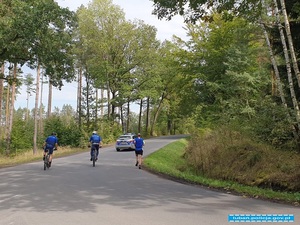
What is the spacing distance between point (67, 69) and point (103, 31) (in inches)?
1088

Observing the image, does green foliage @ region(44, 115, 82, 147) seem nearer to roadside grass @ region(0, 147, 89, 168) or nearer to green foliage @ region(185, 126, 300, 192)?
roadside grass @ region(0, 147, 89, 168)

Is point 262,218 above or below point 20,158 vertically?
below

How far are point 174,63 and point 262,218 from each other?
80.7 ft

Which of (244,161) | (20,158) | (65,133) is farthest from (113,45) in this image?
(244,161)

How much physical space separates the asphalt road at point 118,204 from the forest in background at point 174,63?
5211mm

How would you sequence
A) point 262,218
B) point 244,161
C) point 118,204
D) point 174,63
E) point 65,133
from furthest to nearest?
point 65,133 < point 174,63 < point 244,161 < point 118,204 < point 262,218

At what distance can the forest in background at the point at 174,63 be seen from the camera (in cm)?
1264

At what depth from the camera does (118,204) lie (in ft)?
25.9

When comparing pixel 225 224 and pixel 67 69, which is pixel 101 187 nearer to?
pixel 225 224

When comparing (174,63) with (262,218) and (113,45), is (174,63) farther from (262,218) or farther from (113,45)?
(262,218)

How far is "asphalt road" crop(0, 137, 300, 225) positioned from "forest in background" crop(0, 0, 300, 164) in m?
5.21

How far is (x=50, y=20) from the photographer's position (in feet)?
51.3

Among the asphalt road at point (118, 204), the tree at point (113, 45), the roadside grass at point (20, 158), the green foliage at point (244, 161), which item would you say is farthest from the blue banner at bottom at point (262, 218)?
the tree at point (113, 45)

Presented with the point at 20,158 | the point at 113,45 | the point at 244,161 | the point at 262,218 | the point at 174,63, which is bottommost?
the point at 262,218
